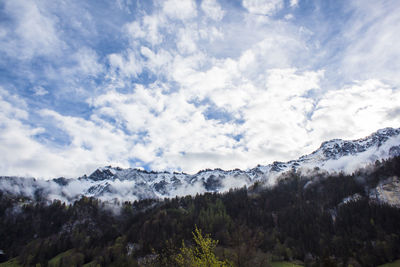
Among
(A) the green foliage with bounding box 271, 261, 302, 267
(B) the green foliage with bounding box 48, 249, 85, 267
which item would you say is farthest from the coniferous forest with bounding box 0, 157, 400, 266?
(A) the green foliage with bounding box 271, 261, 302, 267

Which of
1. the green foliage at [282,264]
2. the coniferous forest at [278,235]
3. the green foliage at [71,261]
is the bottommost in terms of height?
the green foliage at [282,264]

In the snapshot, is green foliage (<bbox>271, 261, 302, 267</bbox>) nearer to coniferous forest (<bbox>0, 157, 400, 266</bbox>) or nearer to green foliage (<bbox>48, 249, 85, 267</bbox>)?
coniferous forest (<bbox>0, 157, 400, 266</bbox>)

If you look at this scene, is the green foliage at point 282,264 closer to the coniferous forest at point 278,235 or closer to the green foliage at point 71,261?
the coniferous forest at point 278,235

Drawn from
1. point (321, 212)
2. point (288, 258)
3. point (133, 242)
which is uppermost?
point (321, 212)

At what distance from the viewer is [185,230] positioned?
565 feet

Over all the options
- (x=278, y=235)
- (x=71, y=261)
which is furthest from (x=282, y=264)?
(x=71, y=261)

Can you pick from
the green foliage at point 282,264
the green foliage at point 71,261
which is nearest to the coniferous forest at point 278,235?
the green foliage at point 71,261

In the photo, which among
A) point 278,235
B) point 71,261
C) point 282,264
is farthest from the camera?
point 278,235

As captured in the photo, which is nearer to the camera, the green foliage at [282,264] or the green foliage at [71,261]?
the green foliage at [282,264]

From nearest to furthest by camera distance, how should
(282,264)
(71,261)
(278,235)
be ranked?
(282,264)
(71,261)
(278,235)

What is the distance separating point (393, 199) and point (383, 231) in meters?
47.1

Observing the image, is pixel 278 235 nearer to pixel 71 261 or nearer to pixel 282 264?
pixel 282 264

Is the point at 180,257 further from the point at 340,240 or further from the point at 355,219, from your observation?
the point at 355,219

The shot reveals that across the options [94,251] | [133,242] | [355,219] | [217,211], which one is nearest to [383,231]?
[355,219]
